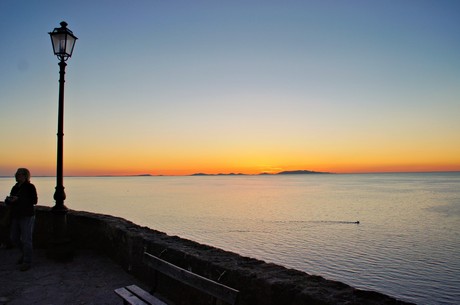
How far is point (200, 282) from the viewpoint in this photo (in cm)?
348

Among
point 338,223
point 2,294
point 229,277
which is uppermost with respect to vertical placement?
point 229,277

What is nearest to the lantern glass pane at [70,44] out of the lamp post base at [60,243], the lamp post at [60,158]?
the lamp post at [60,158]

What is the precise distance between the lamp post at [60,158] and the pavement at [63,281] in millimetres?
319

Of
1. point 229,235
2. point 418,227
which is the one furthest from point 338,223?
point 229,235

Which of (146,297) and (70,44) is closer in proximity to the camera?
(146,297)

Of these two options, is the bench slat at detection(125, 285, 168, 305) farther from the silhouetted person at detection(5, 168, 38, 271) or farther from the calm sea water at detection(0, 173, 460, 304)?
the calm sea water at detection(0, 173, 460, 304)

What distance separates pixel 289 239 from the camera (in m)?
22.7

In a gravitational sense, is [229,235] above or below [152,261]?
below

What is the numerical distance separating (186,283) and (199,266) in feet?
1.98

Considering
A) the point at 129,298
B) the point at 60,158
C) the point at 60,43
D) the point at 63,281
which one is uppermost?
the point at 60,43

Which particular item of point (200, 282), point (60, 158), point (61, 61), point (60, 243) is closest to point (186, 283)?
point (200, 282)

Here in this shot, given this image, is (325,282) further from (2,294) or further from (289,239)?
(289,239)

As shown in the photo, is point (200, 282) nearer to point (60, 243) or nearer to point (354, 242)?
point (60, 243)

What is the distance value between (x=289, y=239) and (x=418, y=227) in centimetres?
1071
